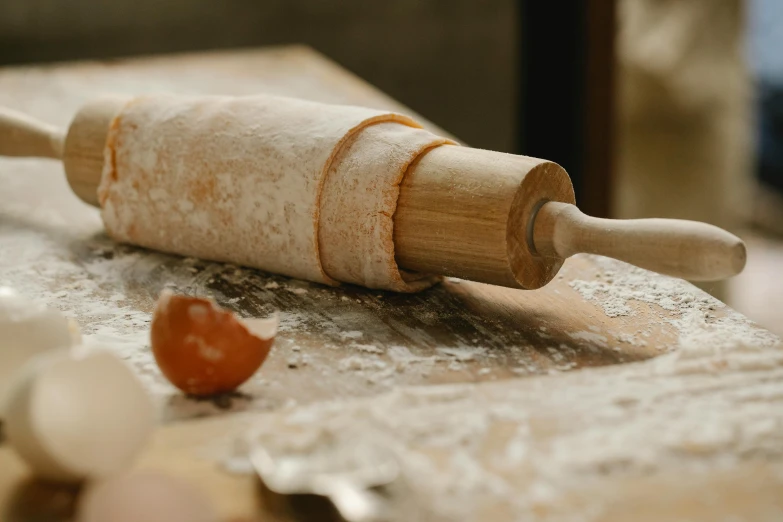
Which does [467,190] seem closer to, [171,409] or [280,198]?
→ [280,198]

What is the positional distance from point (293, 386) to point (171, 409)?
0.43 feet

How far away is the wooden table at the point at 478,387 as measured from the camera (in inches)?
32.0

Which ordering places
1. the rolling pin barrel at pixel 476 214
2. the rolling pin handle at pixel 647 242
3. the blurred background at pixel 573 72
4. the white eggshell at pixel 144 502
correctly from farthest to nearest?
the blurred background at pixel 573 72
the rolling pin barrel at pixel 476 214
the rolling pin handle at pixel 647 242
the white eggshell at pixel 144 502

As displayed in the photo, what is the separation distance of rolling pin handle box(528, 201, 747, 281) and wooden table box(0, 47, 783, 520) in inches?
3.7

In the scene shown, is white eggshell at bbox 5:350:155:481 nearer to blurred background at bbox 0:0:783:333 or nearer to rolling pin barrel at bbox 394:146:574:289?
rolling pin barrel at bbox 394:146:574:289

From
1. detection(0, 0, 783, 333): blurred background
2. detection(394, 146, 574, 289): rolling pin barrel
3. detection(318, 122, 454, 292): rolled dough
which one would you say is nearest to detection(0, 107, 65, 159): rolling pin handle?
detection(318, 122, 454, 292): rolled dough

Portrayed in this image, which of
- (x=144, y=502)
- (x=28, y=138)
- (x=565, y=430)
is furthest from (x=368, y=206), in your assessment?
(x=28, y=138)

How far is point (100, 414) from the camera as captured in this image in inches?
31.9

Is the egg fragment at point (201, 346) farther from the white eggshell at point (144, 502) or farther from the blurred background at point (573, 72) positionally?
the blurred background at point (573, 72)

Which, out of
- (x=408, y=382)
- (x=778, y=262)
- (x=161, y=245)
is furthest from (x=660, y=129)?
(x=408, y=382)

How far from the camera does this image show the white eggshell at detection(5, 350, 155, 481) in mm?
797

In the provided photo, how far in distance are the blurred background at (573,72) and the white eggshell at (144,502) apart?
2.96 meters

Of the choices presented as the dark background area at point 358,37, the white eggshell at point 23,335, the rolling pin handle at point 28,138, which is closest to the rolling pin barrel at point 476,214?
the white eggshell at point 23,335

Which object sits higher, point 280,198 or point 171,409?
point 280,198
